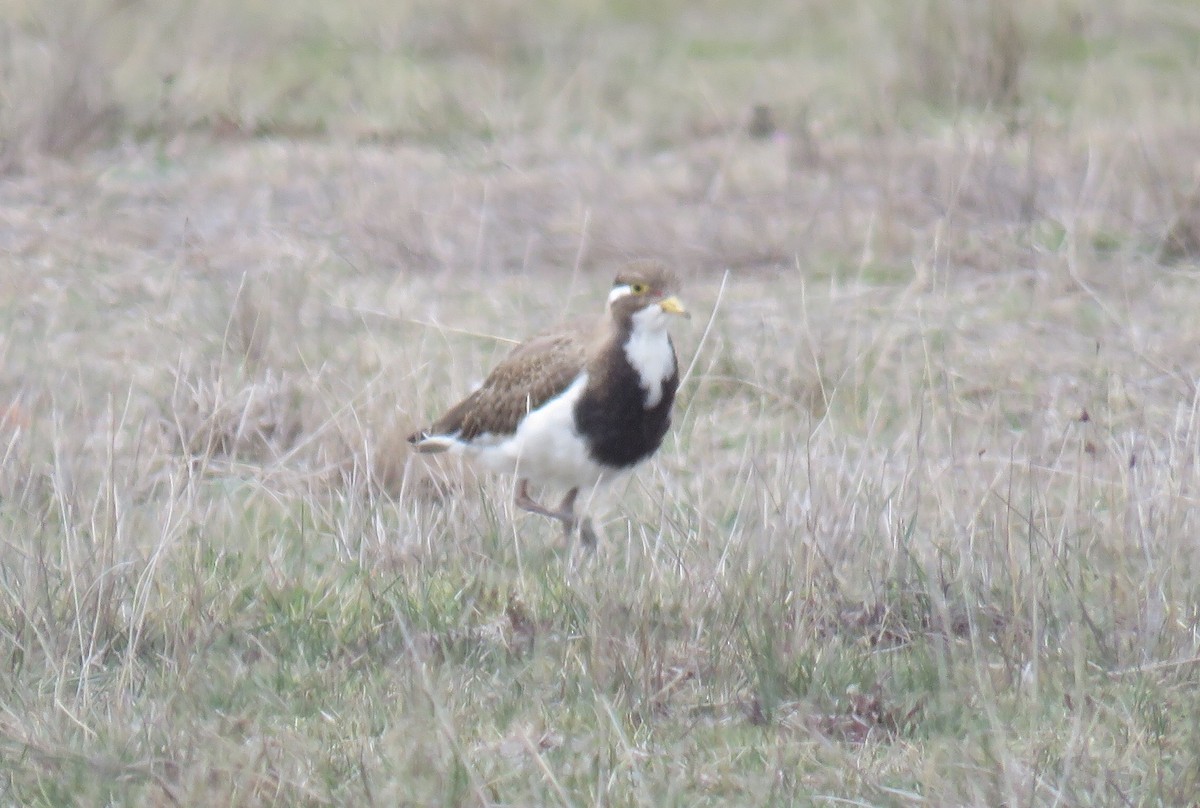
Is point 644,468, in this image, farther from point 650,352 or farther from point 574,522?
point 650,352

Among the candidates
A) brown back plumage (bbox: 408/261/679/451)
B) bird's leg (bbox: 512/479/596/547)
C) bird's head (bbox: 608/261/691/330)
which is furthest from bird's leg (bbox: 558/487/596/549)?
bird's head (bbox: 608/261/691/330)

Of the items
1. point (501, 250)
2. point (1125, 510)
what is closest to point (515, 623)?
point (1125, 510)

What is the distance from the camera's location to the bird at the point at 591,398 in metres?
5.11

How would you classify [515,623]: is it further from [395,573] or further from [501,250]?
[501,250]

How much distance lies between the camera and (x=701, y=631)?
4094 mm

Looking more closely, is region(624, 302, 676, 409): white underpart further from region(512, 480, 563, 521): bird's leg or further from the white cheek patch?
region(512, 480, 563, 521): bird's leg

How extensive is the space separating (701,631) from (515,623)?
46cm

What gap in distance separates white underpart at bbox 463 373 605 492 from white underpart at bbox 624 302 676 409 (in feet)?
0.50

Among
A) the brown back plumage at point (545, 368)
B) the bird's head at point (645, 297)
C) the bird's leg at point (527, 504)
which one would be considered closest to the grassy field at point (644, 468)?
the bird's leg at point (527, 504)

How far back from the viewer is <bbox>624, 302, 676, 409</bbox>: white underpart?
513 centimetres

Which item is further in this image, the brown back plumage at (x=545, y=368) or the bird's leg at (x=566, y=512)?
the brown back plumage at (x=545, y=368)

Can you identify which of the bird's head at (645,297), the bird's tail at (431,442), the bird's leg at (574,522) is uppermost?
the bird's head at (645,297)

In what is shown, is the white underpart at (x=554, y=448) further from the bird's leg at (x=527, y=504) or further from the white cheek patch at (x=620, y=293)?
the white cheek patch at (x=620, y=293)

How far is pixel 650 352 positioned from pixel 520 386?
0.42 m
